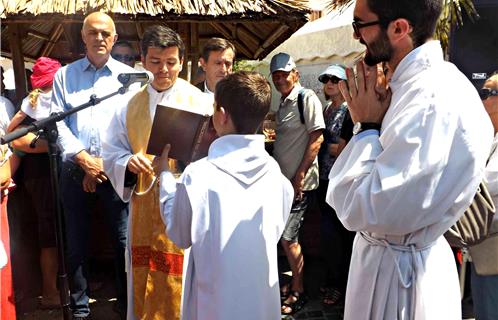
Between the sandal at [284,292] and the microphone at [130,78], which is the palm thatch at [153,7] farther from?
the sandal at [284,292]

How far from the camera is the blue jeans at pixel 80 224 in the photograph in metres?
3.20

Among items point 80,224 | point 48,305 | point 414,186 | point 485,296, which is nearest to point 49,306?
point 48,305

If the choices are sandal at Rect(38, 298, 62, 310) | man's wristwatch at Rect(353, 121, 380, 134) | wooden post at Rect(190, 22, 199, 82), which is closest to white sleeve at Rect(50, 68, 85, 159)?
sandal at Rect(38, 298, 62, 310)

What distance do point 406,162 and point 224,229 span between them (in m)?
0.89

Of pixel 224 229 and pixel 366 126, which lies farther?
pixel 224 229

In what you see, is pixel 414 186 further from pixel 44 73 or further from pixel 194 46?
pixel 194 46

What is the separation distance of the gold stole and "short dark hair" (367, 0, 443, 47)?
1.67 metres

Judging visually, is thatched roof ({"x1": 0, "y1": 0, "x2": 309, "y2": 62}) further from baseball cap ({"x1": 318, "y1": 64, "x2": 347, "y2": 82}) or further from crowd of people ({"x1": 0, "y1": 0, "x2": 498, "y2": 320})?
crowd of people ({"x1": 0, "y1": 0, "x2": 498, "y2": 320})

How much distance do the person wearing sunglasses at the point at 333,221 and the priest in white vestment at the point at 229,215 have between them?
2.07 metres

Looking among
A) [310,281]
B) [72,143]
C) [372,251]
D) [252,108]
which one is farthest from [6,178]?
[310,281]

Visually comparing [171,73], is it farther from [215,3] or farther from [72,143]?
[215,3]

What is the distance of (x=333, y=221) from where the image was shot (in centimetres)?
414

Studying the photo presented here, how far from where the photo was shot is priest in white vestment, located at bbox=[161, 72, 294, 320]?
76.1 inches

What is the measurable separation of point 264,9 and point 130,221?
7.80 ft
